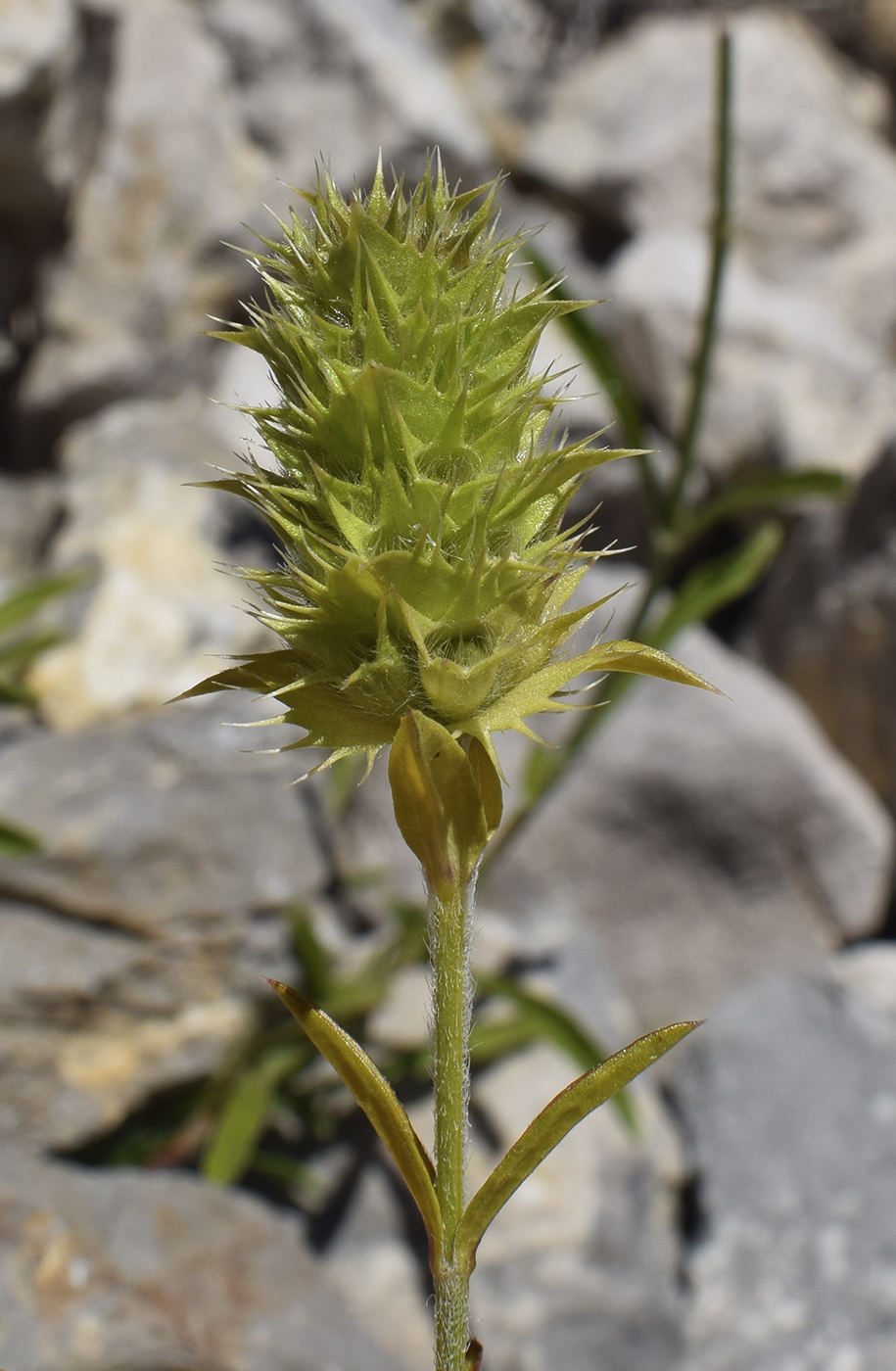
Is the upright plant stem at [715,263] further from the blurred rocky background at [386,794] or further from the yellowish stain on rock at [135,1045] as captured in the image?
the yellowish stain on rock at [135,1045]

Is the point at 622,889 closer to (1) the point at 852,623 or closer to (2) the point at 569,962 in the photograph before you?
(2) the point at 569,962

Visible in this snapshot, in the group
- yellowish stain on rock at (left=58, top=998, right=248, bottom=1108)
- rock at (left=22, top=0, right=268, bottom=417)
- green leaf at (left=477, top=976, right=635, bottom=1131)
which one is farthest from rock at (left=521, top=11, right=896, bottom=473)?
yellowish stain on rock at (left=58, top=998, right=248, bottom=1108)

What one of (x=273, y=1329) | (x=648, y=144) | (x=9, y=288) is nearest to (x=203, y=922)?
(x=273, y=1329)

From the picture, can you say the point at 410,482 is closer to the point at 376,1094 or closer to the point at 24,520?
the point at 376,1094

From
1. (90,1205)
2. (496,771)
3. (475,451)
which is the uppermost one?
(475,451)

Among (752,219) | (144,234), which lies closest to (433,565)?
(144,234)

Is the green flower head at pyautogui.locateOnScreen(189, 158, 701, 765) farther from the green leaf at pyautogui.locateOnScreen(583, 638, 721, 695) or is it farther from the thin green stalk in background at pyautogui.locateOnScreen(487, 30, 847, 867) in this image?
the thin green stalk in background at pyautogui.locateOnScreen(487, 30, 847, 867)

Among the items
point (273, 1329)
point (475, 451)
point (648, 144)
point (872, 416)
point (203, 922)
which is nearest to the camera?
point (475, 451)
